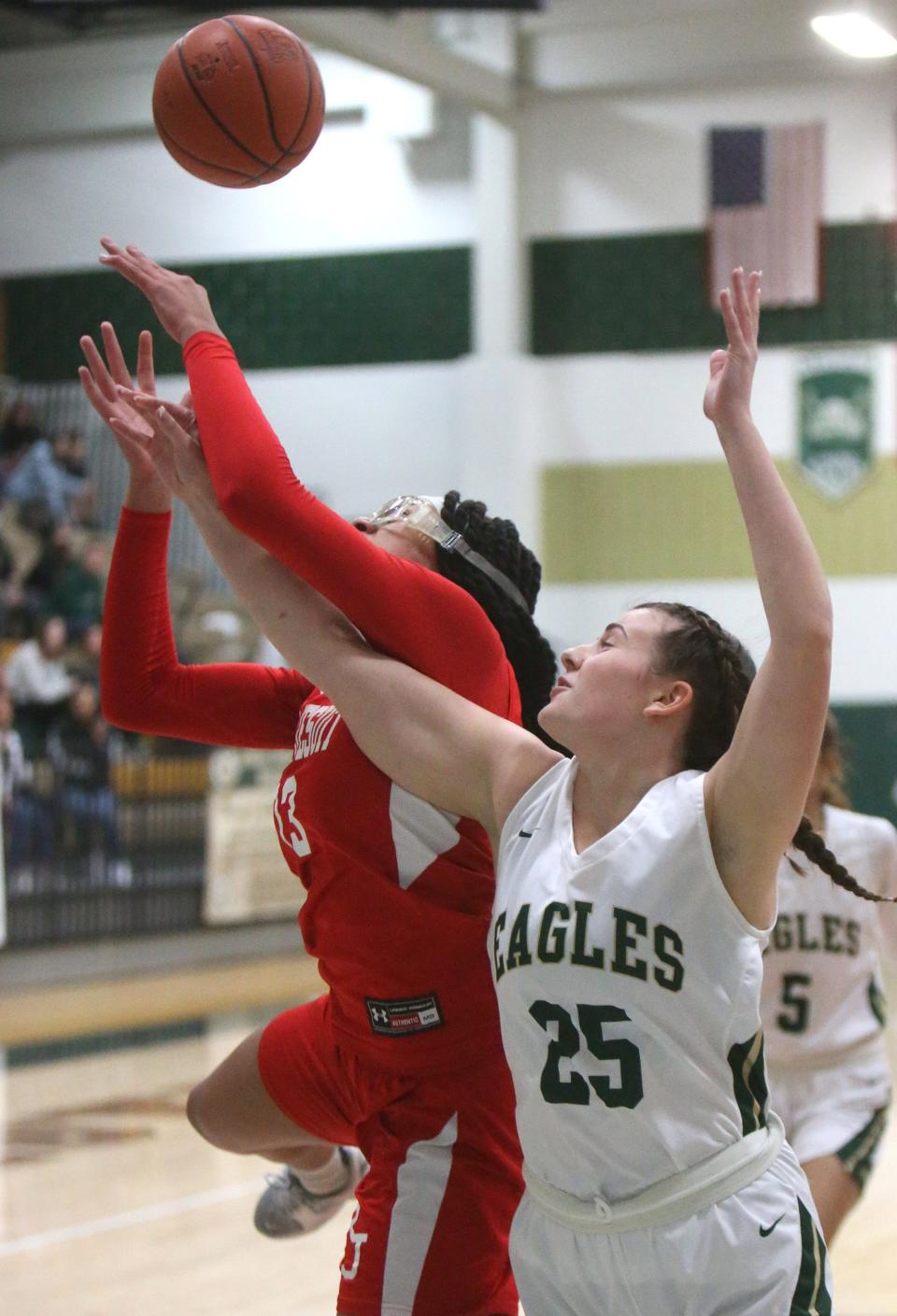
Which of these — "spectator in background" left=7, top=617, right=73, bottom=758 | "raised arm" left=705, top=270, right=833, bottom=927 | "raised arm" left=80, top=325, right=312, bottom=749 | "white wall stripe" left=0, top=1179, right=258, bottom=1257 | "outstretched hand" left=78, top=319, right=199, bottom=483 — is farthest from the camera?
"spectator in background" left=7, top=617, right=73, bottom=758

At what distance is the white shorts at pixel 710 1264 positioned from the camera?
7.06 feet

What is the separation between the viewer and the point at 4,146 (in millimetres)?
14516

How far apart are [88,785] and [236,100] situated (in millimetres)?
8281

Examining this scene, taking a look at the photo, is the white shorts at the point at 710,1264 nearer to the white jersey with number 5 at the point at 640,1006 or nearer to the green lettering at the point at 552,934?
the white jersey with number 5 at the point at 640,1006

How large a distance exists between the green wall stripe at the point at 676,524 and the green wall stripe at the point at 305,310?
1.58 meters

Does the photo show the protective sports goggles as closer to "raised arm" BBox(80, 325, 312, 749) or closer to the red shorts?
"raised arm" BBox(80, 325, 312, 749)

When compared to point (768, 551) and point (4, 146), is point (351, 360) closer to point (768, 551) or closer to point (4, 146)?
point (4, 146)

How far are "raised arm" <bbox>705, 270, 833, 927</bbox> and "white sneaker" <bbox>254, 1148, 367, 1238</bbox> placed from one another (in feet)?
5.49

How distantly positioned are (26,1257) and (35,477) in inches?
333

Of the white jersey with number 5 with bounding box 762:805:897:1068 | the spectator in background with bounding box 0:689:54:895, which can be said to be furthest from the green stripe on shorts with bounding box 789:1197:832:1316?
the spectator in background with bounding box 0:689:54:895

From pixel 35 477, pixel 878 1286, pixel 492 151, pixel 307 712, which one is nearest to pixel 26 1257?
pixel 878 1286

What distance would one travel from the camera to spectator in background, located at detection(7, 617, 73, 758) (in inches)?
446

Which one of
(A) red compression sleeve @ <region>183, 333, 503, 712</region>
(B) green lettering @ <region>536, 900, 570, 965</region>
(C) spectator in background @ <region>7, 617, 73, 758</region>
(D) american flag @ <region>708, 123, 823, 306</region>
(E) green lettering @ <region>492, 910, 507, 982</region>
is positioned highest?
(D) american flag @ <region>708, 123, 823, 306</region>

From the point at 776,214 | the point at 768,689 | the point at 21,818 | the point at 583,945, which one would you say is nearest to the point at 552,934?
the point at 583,945
